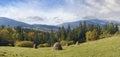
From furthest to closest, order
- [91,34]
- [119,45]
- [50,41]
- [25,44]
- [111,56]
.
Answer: [50,41] → [91,34] → [25,44] → [119,45] → [111,56]

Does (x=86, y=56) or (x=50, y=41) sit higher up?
(x=86, y=56)

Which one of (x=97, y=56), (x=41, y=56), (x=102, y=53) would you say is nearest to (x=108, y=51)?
(x=102, y=53)

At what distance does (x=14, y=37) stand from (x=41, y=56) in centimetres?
15030

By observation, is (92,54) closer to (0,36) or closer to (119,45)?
(119,45)

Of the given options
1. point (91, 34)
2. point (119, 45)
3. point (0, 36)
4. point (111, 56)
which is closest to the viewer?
point (111, 56)

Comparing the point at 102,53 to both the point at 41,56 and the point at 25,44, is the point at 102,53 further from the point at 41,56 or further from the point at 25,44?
the point at 25,44

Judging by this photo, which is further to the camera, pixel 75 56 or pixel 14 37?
pixel 14 37

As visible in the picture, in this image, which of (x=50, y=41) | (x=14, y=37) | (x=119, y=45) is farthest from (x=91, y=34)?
(x=119, y=45)

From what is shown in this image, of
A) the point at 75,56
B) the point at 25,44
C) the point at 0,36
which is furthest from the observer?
the point at 0,36

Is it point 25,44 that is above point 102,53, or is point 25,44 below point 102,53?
below

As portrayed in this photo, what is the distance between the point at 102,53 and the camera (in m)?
45.0

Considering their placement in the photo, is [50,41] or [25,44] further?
[50,41]

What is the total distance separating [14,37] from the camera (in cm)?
19250

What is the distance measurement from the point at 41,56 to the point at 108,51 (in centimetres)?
1231
